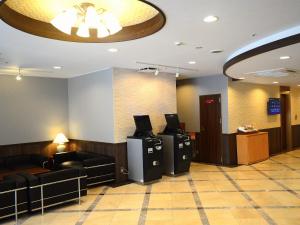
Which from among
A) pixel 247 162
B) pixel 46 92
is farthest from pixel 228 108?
pixel 46 92

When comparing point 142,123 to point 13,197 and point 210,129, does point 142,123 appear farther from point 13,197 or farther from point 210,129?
point 13,197

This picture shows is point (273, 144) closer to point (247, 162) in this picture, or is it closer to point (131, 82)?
point (247, 162)

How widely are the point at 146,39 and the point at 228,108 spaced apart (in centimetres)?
459

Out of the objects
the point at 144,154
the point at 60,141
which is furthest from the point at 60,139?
the point at 144,154

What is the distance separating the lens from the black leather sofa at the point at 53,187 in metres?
4.28

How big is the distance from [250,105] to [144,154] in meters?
4.48

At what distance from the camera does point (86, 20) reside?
9.72ft

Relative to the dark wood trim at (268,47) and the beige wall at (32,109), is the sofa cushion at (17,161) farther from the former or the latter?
the dark wood trim at (268,47)

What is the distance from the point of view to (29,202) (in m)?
4.29

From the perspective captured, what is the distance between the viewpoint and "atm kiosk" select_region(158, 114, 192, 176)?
6549mm

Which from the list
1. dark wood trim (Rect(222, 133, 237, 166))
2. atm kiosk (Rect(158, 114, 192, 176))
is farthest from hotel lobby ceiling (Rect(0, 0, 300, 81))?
dark wood trim (Rect(222, 133, 237, 166))

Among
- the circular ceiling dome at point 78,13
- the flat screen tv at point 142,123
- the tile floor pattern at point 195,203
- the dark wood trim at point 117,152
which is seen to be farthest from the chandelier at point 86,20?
the dark wood trim at point 117,152

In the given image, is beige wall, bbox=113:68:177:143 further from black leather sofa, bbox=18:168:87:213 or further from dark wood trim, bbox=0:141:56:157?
dark wood trim, bbox=0:141:56:157

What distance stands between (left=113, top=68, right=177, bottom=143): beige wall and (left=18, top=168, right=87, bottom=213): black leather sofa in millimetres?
1553
